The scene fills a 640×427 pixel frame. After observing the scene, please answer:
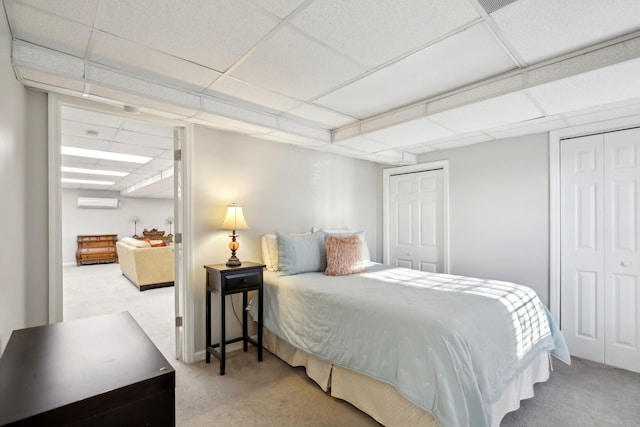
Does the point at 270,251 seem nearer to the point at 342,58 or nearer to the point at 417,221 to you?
the point at 342,58

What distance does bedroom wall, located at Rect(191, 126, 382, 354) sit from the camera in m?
2.93

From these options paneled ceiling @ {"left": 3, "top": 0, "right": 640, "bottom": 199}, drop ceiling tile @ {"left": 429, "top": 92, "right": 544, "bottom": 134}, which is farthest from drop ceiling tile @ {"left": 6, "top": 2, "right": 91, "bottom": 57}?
drop ceiling tile @ {"left": 429, "top": 92, "right": 544, "bottom": 134}

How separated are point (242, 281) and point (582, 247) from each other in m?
3.26

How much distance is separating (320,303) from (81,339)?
150 centimetres

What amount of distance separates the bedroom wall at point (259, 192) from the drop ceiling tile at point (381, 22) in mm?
1721

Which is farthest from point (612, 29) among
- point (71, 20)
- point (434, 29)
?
point (71, 20)

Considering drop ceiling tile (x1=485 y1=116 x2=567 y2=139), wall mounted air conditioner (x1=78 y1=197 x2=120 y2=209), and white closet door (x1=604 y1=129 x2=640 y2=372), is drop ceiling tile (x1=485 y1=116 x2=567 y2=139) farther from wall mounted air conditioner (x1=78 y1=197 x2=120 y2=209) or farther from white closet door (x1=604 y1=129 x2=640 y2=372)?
wall mounted air conditioner (x1=78 y1=197 x2=120 y2=209)

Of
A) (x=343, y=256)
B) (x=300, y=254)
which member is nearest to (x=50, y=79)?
(x=300, y=254)

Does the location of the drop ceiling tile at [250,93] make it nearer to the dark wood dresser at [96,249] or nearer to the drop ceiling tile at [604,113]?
the drop ceiling tile at [604,113]

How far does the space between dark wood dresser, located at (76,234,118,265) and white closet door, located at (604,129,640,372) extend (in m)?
11.3

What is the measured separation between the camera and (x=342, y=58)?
193 centimetres

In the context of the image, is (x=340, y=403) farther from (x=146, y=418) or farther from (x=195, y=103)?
(x=195, y=103)

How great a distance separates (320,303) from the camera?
237 cm

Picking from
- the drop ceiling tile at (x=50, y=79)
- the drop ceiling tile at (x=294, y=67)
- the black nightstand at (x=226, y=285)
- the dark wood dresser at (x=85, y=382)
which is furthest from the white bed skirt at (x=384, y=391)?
the drop ceiling tile at (x=50, y=79)
